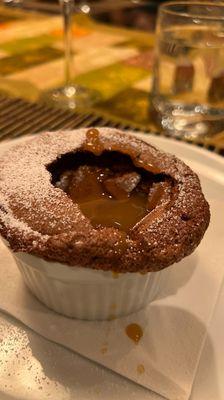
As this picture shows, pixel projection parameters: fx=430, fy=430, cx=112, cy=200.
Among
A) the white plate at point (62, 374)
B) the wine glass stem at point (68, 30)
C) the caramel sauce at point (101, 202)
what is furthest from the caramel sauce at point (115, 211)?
the wine glass stem at point (68, 30)

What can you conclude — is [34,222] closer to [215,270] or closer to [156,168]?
[156,168]

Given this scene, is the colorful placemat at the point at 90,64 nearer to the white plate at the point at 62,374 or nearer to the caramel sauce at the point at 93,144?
the caramel sauce at the point at 93,144

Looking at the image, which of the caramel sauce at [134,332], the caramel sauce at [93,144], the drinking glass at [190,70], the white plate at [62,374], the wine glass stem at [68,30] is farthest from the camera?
the wine glass stem at [68,30]

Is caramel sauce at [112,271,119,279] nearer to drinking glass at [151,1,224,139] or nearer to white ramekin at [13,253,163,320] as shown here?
white ramekin at [13,253,163,320]

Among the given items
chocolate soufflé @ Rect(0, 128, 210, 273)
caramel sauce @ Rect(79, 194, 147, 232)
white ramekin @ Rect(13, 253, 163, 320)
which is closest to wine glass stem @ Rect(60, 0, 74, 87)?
chocolate soufflé @ Rect(0, 128, 210, 273)

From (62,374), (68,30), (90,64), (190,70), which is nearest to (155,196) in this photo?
(62,374)

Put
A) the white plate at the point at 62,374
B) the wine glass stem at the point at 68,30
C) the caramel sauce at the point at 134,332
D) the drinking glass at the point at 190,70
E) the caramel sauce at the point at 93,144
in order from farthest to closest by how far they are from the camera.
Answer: the wine glass stem at the point at 68,30 < the drinking glass at the point at 190,70 < the caramel sauce at the point at 93,144 < the caramel sauce at the point at 134,332 < the white plate at the point at 62,374

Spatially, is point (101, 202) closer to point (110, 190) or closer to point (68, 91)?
point (110, 190)

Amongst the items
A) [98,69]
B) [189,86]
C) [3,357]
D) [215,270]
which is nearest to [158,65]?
[189,86]

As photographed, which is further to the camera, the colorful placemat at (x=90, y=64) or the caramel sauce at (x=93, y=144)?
the colorful placemat at (x=90, y=64)
